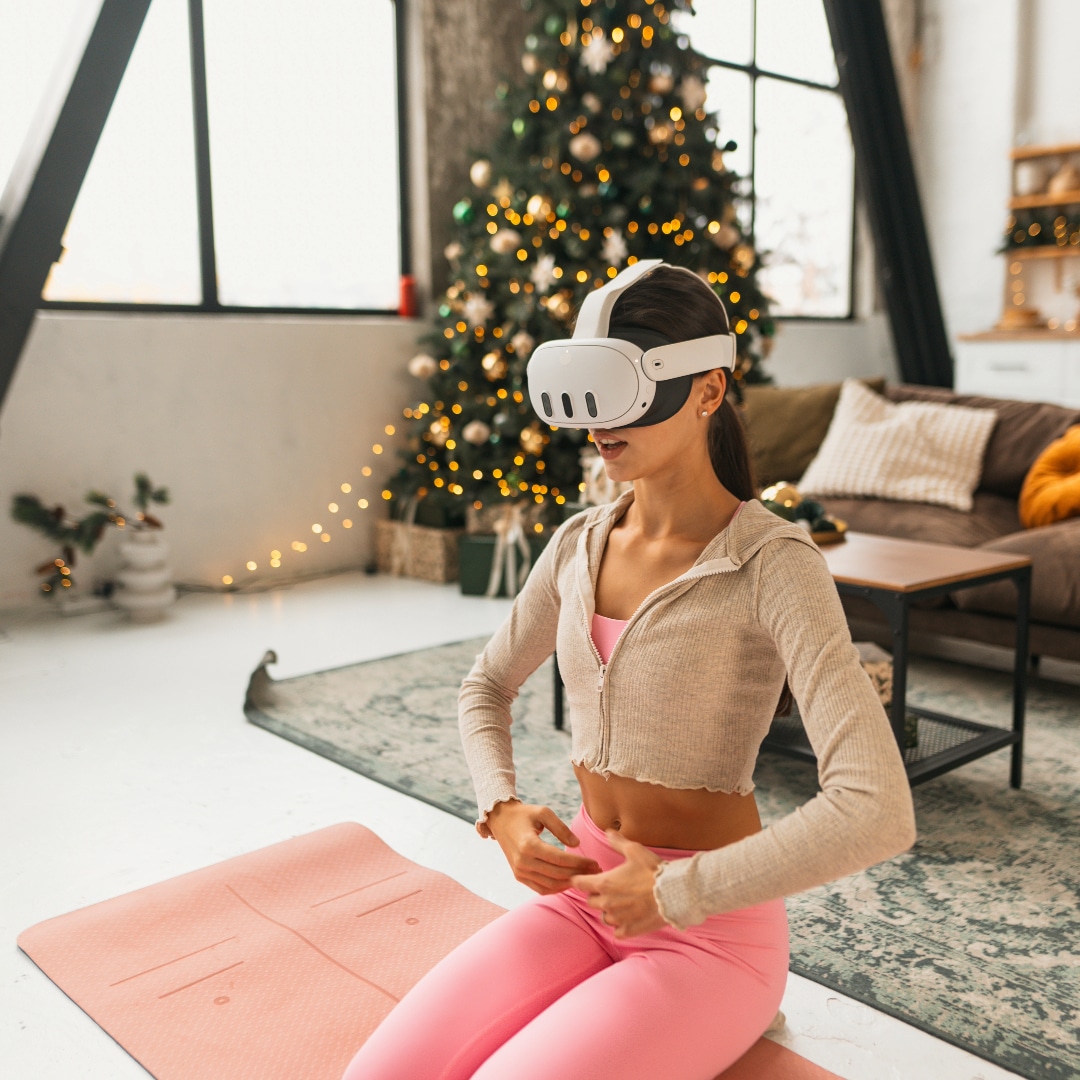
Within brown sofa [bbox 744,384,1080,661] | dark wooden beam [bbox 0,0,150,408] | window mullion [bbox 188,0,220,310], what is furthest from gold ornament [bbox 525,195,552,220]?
dark wooden beam [bbox 0,0,150,408]

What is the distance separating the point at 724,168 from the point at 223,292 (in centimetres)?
207

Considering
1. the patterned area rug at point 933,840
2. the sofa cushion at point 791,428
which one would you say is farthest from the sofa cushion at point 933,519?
the patterned area rug at point 933,840

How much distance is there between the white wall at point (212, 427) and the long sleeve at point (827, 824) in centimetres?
348

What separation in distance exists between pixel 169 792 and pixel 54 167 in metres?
2.15

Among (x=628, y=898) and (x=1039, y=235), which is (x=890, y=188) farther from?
(x=628, y=898)

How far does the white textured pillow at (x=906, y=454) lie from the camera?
146 inches

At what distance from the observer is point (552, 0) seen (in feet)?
13.9

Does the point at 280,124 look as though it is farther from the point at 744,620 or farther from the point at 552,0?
the point at 744,620

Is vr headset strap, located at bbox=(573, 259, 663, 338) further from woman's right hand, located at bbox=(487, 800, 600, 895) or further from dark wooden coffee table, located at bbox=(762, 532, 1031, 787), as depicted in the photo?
dark wooden coffee table, located at bbox=(762, 532, 1031, 787)

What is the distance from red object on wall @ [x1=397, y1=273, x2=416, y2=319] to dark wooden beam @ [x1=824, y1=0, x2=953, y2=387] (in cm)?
277

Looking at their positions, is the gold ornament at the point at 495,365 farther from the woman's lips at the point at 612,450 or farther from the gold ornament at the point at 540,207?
the woman's lips at the point at 612,450

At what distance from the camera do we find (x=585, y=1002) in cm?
103

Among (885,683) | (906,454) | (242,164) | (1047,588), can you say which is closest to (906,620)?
(885,683)

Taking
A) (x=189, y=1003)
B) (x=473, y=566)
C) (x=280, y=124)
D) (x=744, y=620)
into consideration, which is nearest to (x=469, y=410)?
(x=473, y=566)
